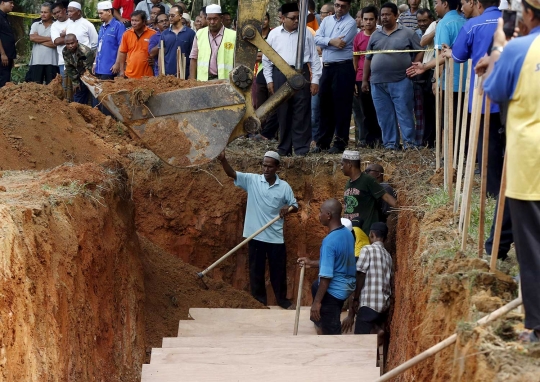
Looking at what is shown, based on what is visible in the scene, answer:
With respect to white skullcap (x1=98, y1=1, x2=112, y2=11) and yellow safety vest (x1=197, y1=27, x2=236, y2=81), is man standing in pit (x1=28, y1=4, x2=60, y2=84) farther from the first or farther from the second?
yellow safety vest (x1=197, y1=27, x2=236, y2=81)

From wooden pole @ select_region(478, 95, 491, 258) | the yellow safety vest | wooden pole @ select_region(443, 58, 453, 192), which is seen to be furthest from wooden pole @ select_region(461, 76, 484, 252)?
the yellow safety vest

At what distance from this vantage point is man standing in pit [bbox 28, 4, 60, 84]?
17.1 metres

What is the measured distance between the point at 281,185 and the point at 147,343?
314 centimetres

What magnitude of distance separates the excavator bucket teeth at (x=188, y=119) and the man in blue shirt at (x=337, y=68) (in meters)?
3.67

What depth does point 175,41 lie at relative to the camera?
15.3m

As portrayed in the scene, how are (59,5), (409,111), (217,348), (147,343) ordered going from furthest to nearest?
(59,5) → (409,111) → (147,343) → (217,348)

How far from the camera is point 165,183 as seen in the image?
1520 centimetres

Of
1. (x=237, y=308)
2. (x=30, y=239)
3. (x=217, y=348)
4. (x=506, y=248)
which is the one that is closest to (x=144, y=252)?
(x=237, y=308)

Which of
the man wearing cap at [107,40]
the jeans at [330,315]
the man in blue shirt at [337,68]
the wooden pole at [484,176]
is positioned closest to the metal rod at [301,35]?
the man in blue shirt at [337,68]

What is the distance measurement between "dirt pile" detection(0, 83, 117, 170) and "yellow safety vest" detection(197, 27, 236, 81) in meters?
2.10

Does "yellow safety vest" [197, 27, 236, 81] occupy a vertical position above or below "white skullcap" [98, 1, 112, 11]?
below

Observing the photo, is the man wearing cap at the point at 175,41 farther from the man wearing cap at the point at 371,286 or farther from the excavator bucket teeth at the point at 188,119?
the man wearing cap at the point at 371,286

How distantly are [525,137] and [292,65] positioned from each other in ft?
28.1

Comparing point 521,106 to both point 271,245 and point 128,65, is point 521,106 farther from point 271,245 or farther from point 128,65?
point 128,65
